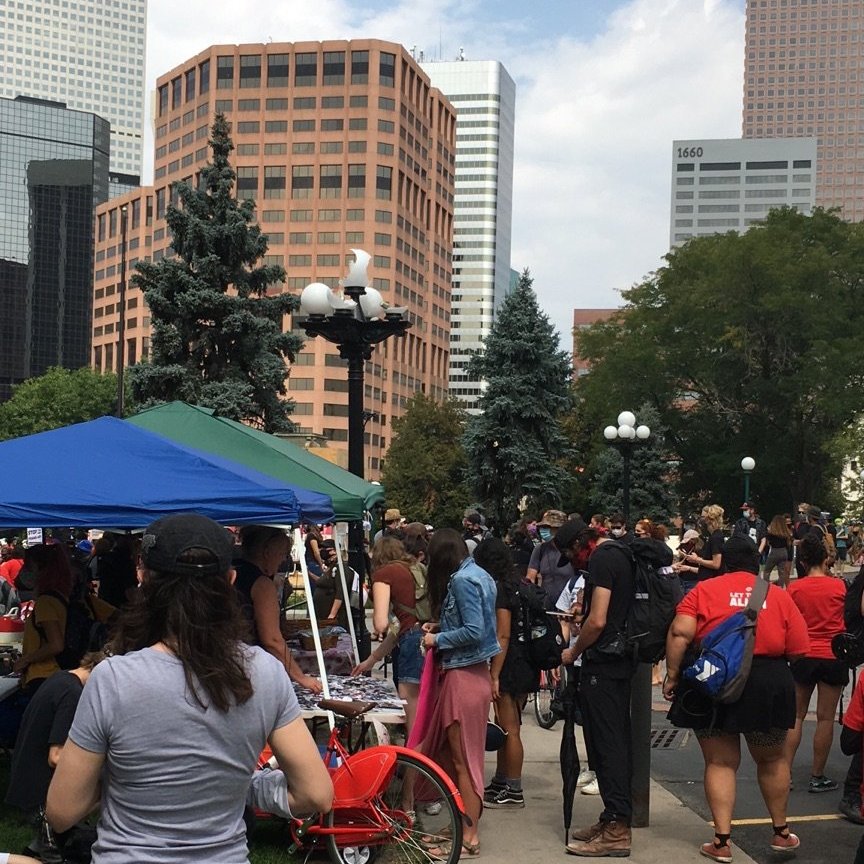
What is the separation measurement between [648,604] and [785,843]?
1.57 metres

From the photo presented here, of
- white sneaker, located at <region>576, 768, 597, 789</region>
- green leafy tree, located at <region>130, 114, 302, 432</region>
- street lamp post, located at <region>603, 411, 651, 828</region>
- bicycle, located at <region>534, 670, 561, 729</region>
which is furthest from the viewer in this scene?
green leafy tree, located at <region>130, 114, 302, 432</region>

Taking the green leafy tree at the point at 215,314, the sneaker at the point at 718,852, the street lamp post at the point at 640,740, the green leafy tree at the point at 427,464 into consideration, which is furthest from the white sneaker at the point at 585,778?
the green leafy tree at the point at 427,464

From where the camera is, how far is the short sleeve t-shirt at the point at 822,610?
29.9 feet

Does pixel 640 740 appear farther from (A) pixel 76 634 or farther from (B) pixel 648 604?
(A) pixel 76 634

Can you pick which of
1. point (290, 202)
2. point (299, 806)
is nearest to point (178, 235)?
point (299, 806)

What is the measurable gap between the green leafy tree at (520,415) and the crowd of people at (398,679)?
136ft

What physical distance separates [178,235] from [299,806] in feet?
106

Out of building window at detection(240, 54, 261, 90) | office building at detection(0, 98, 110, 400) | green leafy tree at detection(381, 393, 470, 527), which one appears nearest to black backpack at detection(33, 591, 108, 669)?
green leafy tree at detection(381, 393, 470, 527)

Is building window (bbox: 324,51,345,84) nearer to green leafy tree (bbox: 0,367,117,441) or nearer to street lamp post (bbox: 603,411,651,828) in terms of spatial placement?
green leafy tree (bbox: 0,367,117,441)

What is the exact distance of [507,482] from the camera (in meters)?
55.0

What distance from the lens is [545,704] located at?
12906 millimetres

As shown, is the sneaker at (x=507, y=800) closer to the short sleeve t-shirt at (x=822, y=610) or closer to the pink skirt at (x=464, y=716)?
the pink skirt at (x=464, y=716)

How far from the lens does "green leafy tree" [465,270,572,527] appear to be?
5422 cm

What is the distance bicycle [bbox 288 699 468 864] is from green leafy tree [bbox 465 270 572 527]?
1854 inches
